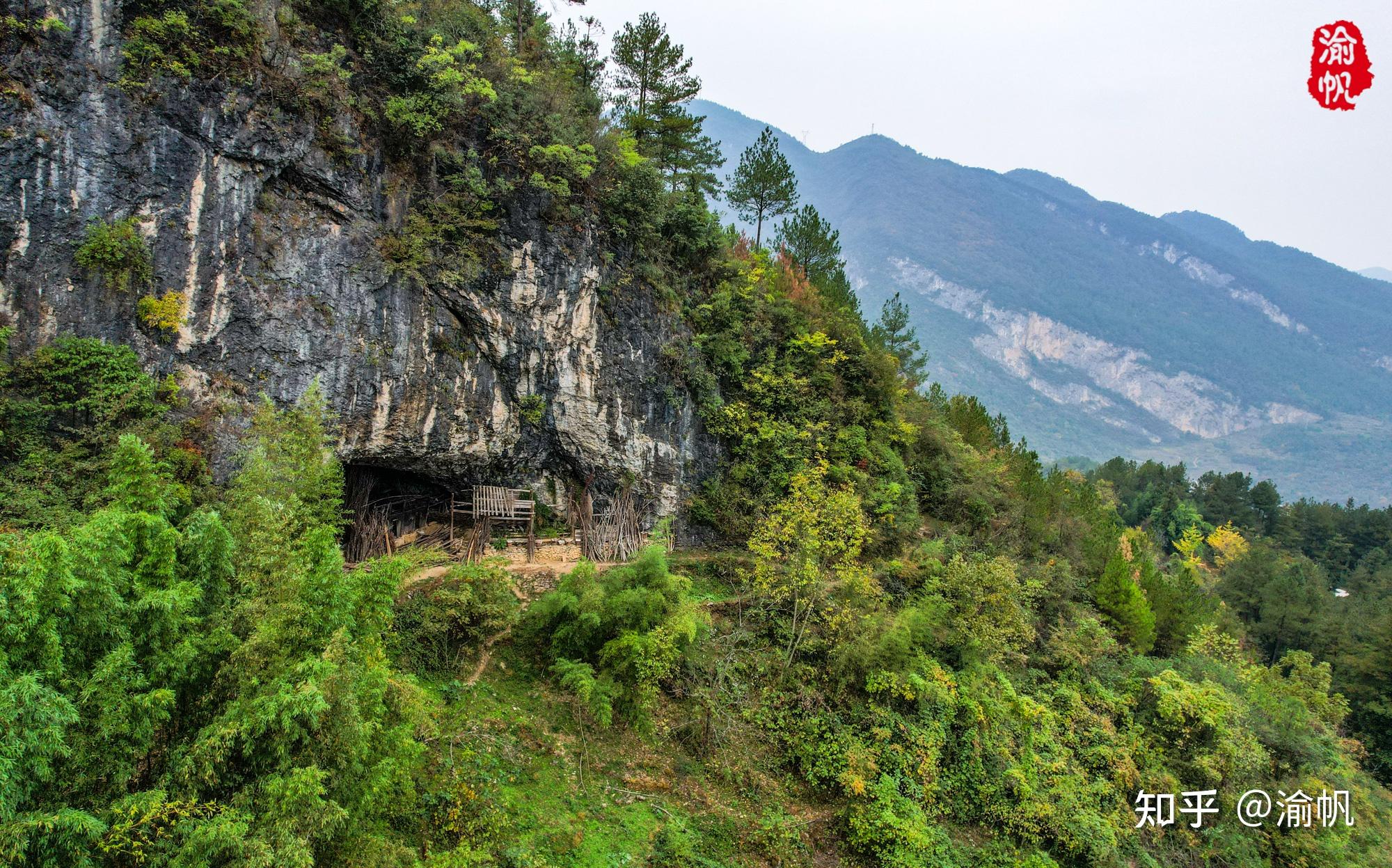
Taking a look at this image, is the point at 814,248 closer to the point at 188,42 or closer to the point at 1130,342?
the point at 188,42

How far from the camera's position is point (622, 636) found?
12.6m

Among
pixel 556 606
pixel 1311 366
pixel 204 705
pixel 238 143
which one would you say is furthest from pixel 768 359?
pixel 1311 366

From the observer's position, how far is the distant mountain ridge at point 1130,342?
461ft

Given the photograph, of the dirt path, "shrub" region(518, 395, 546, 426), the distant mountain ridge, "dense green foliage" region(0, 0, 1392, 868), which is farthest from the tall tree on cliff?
the distant mountain ridge

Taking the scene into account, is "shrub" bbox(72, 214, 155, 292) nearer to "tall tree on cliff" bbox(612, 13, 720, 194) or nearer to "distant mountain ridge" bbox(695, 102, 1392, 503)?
"tall tree on cliff" bbox(612, 13, 720, 194)

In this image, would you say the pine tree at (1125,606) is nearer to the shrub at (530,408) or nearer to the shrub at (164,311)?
the shrub at (530,408)

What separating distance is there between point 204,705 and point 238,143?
1138 centimetres

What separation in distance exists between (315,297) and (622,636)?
393 inches

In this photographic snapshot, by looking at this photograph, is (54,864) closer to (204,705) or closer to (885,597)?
(204,705)

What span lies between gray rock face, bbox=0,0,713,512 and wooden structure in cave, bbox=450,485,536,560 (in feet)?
1.69

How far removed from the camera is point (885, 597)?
17.1m

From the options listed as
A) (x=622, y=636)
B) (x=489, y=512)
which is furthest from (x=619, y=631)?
(x=489, y=512)

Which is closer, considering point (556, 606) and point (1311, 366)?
point (556, 606)

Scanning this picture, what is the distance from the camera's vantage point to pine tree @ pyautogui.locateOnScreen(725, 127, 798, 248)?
1033 inches
